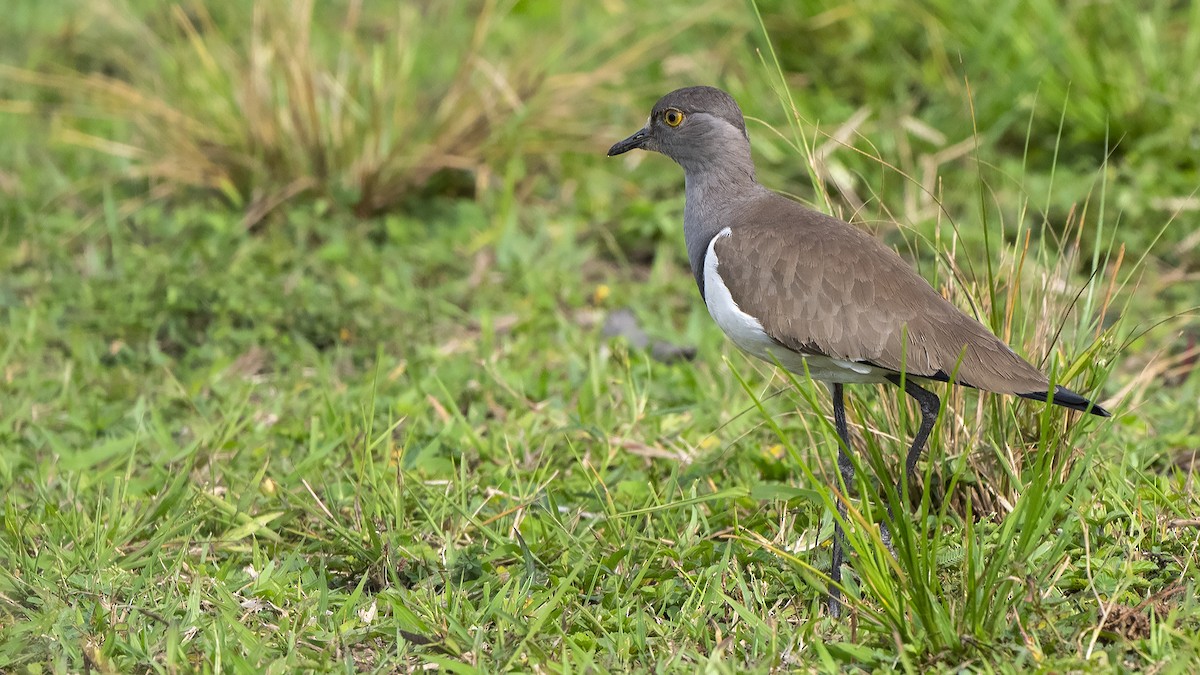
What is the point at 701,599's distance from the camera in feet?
12.1

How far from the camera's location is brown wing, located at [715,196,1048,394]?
3.55 meters

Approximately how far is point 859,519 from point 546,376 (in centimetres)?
232

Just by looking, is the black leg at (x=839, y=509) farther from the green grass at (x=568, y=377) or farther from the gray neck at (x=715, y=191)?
the gray neck at (x=715, y=191)

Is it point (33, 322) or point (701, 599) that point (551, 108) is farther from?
point (701, 599)

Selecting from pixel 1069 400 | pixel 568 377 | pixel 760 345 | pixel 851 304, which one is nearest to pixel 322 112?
pixel 568 377

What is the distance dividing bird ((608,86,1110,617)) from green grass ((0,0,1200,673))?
0.59 feet

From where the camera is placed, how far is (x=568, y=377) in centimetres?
549

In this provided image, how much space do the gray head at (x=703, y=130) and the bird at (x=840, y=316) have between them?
252 millimetres

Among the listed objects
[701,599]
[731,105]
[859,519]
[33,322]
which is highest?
[731,105]

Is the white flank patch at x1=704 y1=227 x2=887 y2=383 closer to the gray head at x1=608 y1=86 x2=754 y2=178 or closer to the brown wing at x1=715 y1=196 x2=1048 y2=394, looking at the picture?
→ the brown wing at x1=715 y1=196 x2=1048 y2=394

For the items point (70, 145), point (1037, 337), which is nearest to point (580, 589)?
point (1037, 337)

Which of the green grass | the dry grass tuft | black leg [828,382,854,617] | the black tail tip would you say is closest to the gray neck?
the green grass

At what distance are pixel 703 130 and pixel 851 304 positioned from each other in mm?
964

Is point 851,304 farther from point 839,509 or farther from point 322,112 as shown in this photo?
point 322,112
